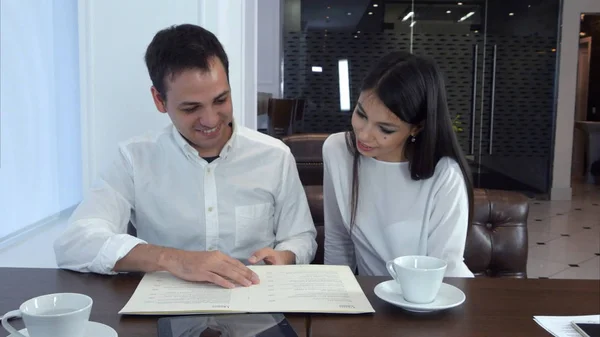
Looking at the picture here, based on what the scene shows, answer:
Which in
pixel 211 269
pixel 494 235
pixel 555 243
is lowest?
pixel 555 243

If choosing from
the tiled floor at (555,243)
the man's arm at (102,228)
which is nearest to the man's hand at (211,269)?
the man's arm at (102,228)

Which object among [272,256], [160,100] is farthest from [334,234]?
[160,100]

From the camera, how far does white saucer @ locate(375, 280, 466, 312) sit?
1.02m

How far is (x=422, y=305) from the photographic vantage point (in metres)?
1.02

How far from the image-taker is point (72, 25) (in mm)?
2354

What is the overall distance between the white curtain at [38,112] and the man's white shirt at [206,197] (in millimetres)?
696

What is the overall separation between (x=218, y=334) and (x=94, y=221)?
65 cm

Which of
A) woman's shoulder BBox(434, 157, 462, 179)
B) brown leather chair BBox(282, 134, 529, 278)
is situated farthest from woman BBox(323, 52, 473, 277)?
brown leather chair BBox(282, 134, 529, 278)

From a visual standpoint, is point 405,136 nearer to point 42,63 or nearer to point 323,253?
point 323,253

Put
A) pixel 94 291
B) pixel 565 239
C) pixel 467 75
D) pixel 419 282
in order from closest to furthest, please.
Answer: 1. pixel 419 282
2. pixel 94 291
3. pixel 565 239
4. pixel 467 75

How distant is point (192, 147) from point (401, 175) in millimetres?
615

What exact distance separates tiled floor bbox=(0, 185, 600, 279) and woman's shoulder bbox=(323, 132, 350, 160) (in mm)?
1189

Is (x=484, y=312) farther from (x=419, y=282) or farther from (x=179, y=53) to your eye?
(x=179, y=53)

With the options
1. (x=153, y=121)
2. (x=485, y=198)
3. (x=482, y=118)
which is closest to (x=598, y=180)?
(x=482, y=118)
